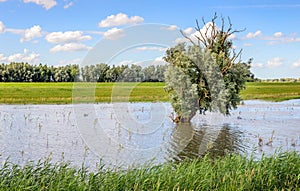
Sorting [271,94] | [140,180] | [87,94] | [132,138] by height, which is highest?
[87,94]

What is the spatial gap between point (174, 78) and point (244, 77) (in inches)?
214

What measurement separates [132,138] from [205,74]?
803cm

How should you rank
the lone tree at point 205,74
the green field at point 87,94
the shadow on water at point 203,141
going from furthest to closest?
the green field at point 87,94
the lone tree at point 205,74
the shadow on water at point 203,141

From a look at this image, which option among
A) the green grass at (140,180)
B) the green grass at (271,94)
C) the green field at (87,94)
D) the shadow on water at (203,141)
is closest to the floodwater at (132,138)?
the shadow on water at (203,141)

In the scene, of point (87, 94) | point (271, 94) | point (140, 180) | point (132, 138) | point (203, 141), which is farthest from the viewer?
point (271, 94)

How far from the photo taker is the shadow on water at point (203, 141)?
19.4m

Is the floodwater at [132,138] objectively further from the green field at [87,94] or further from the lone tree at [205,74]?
the green field at [87,94]

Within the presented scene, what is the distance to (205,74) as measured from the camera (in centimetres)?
2802

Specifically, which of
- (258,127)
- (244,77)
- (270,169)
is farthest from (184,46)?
(270,169)

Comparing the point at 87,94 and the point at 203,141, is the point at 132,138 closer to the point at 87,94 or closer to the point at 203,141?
the point at 203,141

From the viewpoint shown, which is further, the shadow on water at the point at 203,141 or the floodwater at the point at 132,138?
the shadow on water at the point at 203,141

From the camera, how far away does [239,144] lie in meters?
22.0

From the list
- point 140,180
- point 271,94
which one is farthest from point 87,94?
point 140,180

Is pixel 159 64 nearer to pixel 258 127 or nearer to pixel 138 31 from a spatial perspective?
pixel 138 31
